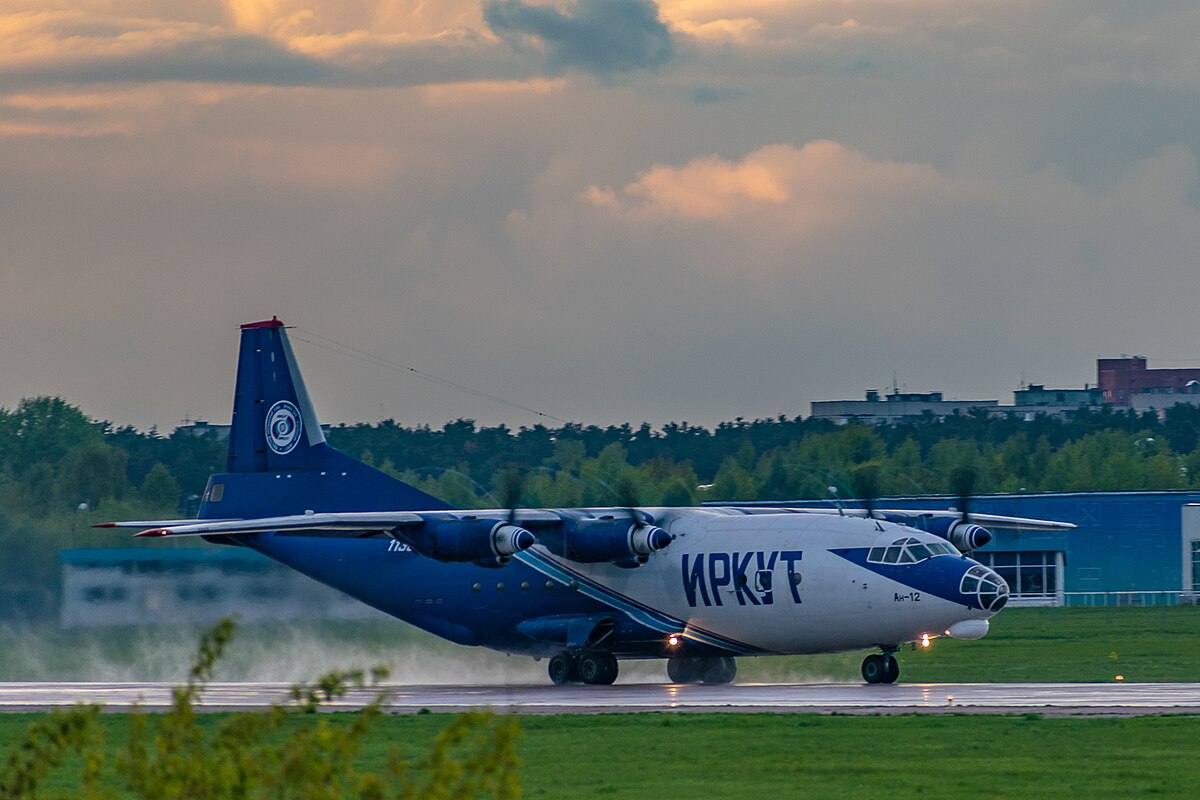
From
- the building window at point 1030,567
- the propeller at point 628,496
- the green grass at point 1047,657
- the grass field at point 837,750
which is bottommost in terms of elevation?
the green grass at point 1047,657

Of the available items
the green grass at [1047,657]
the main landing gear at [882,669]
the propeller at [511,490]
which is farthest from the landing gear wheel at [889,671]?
the propeller at [511,490]

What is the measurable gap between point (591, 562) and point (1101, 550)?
1767 inches

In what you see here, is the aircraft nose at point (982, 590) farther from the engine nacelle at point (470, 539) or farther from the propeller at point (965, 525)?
the engine nacelle at point (470, 539)

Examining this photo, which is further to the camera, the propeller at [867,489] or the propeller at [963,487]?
the propeller at [867,489]

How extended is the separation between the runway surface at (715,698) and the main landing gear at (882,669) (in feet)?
1.29

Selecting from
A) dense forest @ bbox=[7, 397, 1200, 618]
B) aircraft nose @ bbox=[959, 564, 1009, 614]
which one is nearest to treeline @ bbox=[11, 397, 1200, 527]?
dense forest @ bbox=[7, 397, 1200, 618]

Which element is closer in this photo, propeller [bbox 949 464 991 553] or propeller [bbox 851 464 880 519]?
propeller [bbox 949 464 991 553]

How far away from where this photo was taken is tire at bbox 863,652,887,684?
3206cm

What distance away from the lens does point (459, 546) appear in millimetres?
31922

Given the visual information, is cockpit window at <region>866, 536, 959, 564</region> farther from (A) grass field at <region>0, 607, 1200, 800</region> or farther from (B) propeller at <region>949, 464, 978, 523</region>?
(A) grass field at <region>0, 607, 1200, 800</region>

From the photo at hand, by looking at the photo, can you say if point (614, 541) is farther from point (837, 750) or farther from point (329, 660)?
point (837, 750)

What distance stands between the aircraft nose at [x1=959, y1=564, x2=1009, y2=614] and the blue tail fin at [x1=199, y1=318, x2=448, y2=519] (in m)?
12.7

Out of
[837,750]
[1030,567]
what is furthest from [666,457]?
[837,750]

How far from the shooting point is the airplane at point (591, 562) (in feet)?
102
